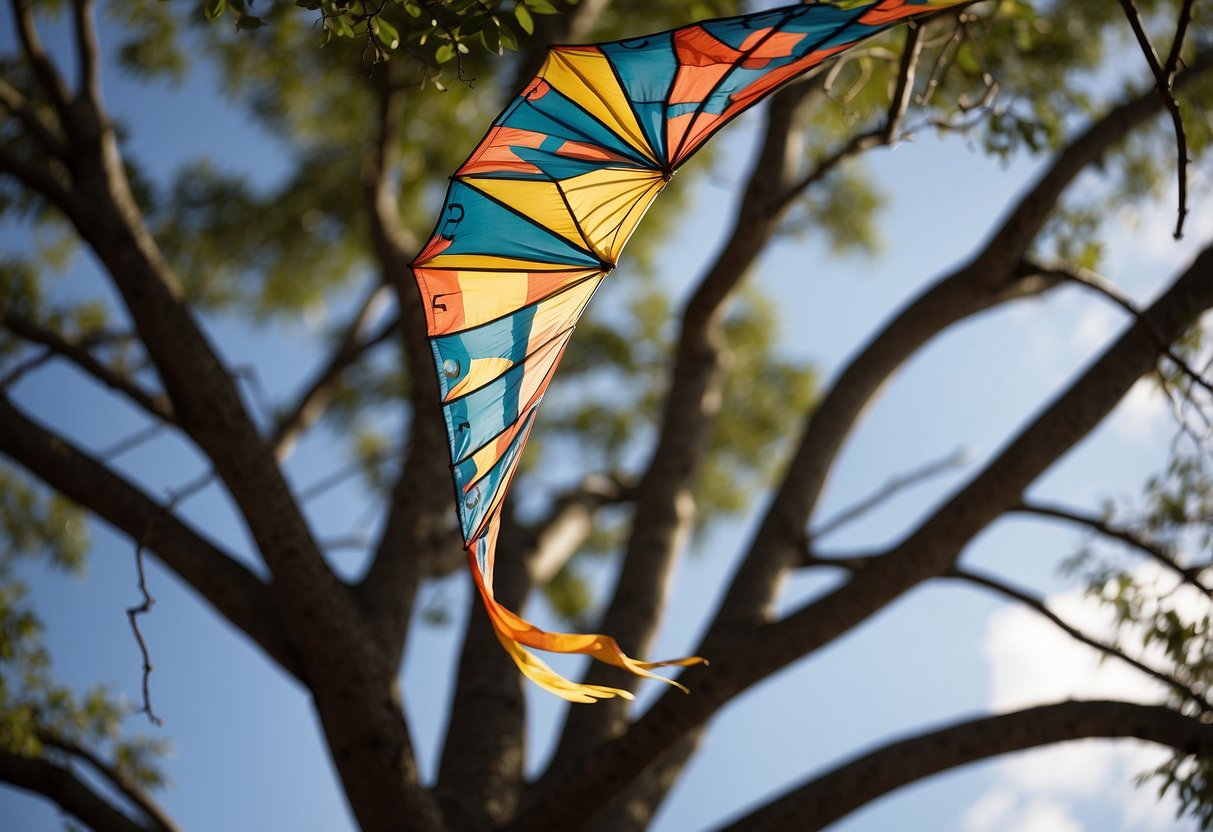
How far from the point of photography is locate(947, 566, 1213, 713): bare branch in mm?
2857

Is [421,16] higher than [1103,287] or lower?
higher

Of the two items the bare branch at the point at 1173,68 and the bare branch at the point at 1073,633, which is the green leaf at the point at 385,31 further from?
the bare branch at the point at 1073,633

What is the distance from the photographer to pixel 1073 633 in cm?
307

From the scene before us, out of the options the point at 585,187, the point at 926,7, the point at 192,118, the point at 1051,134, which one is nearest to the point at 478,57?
the point at 192,118

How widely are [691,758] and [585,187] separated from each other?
2.38m

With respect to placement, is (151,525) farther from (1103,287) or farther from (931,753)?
(1103,287)

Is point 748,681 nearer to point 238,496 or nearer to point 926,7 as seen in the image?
point 238,496

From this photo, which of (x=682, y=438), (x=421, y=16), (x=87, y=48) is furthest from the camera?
(x=682, y=438)

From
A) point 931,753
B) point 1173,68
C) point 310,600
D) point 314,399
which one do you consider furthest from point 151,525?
point 1173,68

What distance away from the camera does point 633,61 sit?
7.06 feet

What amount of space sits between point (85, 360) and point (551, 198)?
225 centimetres

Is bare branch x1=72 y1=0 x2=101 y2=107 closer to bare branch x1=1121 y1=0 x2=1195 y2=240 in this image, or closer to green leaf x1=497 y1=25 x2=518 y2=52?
green leaf x1=497 y1=25 x2=518 y2=52

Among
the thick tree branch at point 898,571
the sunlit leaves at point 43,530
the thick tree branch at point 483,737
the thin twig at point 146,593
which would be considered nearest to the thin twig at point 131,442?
the thin twig at point 146,593

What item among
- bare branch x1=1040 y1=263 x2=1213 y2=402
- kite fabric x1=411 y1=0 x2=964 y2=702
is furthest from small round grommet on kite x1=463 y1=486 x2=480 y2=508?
bare branch x1=1040 y1=263 x2=1213 y2=402
